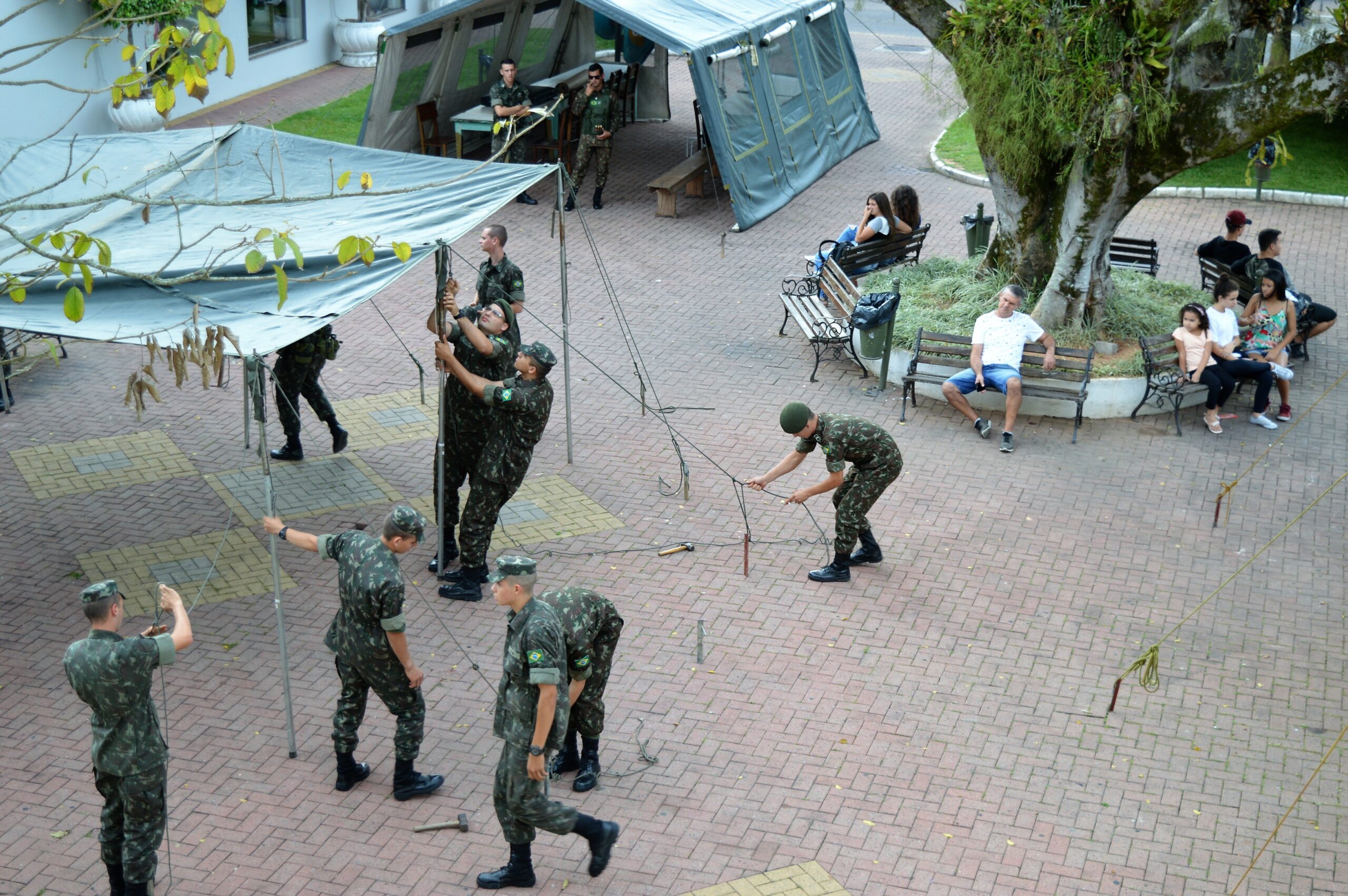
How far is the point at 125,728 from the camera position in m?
6.07

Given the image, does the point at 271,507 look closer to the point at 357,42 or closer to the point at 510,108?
the point at 510,108

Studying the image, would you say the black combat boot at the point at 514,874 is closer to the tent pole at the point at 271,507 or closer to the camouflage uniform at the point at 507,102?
the tent pole at the point at 271,507

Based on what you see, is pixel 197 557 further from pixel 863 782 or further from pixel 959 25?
pixel 959 25

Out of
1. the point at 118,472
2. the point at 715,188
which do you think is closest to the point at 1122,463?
the point at 118,472

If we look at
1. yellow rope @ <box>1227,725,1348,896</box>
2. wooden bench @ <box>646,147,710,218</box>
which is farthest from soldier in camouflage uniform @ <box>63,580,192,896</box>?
wooden bench @ <box>646,147,710,218</box>

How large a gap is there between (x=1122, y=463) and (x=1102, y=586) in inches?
88.2

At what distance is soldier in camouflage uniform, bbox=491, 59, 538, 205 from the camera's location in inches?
729

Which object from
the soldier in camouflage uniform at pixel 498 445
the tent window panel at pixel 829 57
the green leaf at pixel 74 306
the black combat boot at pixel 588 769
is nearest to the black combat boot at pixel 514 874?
the black combat boot at pixel 588 769

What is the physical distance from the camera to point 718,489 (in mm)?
10930

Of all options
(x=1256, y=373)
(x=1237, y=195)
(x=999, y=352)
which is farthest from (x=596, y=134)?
(x=1256, y=373)

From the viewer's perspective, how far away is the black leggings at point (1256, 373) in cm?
1207

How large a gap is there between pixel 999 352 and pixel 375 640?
7096 millimetres

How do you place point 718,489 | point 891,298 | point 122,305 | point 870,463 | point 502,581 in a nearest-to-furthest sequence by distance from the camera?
point 502,581, point 122,305, point 870,463, point 718,489, point 891,298

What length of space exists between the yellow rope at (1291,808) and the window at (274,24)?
2095cm
